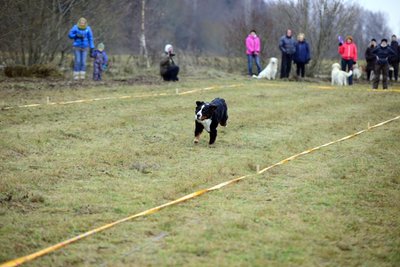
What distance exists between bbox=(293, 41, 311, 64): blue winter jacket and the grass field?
9647 mm

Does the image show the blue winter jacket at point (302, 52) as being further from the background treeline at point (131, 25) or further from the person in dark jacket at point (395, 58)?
the person in dark jacket at point (395, 58)

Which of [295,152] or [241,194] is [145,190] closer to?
[241,194]

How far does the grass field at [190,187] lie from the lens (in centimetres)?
474

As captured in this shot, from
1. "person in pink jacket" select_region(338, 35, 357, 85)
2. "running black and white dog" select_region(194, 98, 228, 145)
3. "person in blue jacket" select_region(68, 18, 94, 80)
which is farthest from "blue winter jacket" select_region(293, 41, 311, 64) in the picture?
"running black and white dog" select_region(194, 98, 228, 145)

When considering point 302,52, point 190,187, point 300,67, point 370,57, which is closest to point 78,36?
point 302,52

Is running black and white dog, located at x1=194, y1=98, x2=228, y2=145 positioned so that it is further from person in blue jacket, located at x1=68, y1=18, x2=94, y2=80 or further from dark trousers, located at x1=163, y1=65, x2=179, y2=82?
dark trousers, located at x1=163, y1=65, x2=179, y2=82

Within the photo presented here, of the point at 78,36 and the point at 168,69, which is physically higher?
the point at 78,36

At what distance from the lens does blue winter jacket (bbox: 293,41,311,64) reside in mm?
22562

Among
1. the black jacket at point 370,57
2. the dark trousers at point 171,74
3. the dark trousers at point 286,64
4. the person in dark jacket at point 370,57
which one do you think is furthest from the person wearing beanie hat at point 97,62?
the black jacket at point 370,57

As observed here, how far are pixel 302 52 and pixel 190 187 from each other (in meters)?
16.9

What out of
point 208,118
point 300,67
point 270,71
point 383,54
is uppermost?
point 383,54

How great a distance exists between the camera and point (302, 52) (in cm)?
2264

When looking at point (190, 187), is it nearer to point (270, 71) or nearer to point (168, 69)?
point (168, 69)

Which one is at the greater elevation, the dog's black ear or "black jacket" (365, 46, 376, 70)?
"black jacket" (365, 46, 376, 70)
